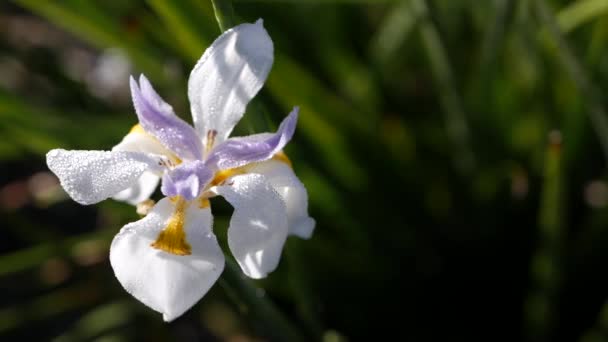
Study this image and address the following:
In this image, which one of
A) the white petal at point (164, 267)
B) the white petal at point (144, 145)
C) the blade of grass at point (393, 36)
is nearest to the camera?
the white petal at point (164, 267)

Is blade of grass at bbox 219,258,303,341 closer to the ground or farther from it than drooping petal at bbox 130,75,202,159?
closer to the ground

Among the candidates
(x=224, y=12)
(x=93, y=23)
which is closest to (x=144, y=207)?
(x=224, y=12)

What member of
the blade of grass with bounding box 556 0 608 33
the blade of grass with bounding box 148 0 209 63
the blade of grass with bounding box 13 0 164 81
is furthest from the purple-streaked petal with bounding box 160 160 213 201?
the blade of grass with bounding box 556 0 608 33

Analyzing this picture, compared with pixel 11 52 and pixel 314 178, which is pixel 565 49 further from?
pixel 11 52

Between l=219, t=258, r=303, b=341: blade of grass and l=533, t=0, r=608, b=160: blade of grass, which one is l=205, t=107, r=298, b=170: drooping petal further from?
l=533, t=0, r=608, b=160: blade of grass

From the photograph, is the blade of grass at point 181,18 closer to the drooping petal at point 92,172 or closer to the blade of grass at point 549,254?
the drooping petal at point 92,172

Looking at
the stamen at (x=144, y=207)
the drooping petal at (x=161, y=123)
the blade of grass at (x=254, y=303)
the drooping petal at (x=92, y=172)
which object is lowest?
the blade of grass at (x=254, y=303)

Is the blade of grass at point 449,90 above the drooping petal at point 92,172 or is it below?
below

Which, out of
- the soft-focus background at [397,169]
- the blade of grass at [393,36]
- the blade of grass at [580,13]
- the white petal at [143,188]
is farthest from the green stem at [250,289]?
the blade of grass at [393,36]
